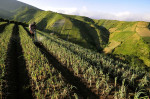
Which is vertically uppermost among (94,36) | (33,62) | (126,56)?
(94,36)

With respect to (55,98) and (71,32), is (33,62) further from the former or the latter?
(71,32)

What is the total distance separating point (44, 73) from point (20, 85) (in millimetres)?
1938

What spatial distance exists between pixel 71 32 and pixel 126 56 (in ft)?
146

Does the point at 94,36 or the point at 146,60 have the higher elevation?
the point at 94,36

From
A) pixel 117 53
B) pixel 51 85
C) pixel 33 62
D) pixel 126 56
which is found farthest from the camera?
pixel 117 53

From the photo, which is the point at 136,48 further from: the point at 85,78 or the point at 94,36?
the point at 85,78

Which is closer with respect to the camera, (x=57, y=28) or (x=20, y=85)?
(x=20, y=85)

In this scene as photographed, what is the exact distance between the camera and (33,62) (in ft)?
29.3

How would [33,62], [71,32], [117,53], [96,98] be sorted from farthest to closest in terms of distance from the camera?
[71,32] < [117,53] < [33,62] < [96,98]

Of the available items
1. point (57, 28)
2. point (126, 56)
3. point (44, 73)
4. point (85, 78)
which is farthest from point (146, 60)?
point (57, 28)

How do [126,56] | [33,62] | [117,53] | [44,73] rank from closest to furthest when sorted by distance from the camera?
[44,73] → [33,62] → [126,56] → [117,53]

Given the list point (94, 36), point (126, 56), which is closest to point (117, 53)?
point (126, 56)

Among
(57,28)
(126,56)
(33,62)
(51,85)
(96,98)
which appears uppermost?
(57,28)

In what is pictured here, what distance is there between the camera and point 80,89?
270 inches
